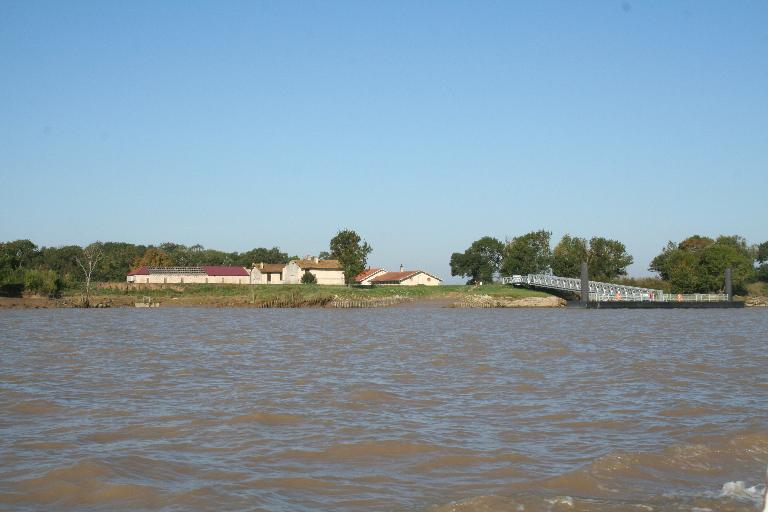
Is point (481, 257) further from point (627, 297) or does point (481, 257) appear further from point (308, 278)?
point (627, 297)

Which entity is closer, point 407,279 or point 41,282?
point 41,282

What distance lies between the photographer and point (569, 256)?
107 meters

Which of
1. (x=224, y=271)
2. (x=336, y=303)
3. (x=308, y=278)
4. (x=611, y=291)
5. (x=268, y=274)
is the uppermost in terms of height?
(x=224, y=271)

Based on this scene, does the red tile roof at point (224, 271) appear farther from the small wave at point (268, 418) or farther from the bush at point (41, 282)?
the small wave at point (268, 418)

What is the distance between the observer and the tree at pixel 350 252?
100 m

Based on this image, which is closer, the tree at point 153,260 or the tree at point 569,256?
the tree at point 569,256

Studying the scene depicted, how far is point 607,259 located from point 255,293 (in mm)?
53537

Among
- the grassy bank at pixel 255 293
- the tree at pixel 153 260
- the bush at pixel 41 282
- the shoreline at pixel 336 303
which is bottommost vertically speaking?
the shoreline at pixel 336 303

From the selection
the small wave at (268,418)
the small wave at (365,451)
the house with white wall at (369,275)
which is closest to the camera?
the small wave at (365,451)

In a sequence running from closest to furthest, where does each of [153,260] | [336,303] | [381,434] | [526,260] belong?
[381,434], [336,303], [526,260], [153,260]

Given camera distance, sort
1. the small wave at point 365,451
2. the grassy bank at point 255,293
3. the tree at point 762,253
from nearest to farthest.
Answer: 1. the small wave at point 365,451
2. the grassy bank at point 255,293
3. the tree at point 762,253

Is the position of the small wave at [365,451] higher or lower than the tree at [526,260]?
lower

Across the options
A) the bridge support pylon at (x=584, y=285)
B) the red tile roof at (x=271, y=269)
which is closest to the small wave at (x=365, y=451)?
the bridge support pylon at (x=584, y=285)

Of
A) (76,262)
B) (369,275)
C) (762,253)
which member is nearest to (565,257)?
(369,275)
